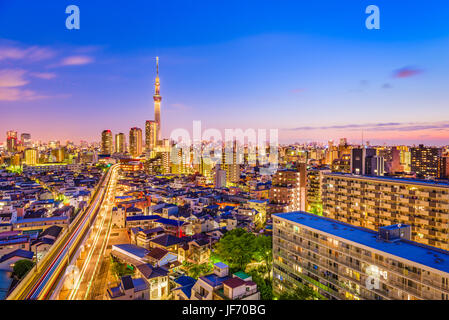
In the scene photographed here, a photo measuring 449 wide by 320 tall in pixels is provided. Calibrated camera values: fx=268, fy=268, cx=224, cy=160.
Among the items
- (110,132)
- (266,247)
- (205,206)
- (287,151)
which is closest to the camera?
(266,247)

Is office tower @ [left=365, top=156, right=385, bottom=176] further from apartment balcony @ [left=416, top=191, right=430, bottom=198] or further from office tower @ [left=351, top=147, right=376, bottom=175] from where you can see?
apartment balcony @ [left=416, top=191, right=430, bottom=198]

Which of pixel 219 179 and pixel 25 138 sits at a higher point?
pixel 25 138

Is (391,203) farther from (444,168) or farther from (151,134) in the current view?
(151,134)

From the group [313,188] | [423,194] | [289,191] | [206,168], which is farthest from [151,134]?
[423,194]

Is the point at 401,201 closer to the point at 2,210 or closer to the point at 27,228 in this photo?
the point at 27,228

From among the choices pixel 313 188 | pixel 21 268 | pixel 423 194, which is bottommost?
pixel 21 268

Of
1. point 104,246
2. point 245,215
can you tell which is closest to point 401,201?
point 245,215
